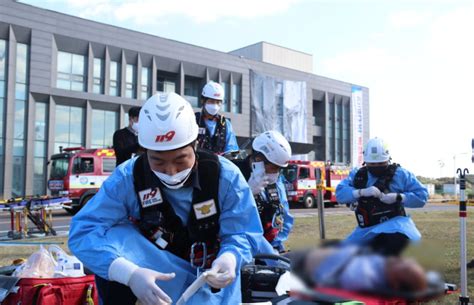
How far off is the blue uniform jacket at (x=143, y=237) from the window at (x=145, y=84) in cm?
3201

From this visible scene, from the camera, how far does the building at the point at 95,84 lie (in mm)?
27359

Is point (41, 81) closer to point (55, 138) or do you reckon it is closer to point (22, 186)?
point (55, 138)

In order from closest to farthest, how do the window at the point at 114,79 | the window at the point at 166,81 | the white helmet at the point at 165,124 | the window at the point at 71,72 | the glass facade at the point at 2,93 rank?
1. the white helmet at the point at 165,124
2. the glass facade at the point at 2,93
3. the window at the point at 71,72
4. the window at the point at 114,79
5. the window at the point at 166,81

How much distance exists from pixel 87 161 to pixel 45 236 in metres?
7.33

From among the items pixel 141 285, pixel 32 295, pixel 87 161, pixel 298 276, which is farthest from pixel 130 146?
pixel 87 161

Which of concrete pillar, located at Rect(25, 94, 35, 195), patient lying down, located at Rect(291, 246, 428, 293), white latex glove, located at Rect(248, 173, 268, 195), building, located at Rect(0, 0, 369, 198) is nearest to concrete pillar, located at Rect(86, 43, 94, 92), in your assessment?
building, located at Rect(0, 0, 369, 198)

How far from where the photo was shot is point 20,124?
27.6 metres

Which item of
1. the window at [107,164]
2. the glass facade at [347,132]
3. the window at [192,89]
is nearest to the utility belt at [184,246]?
the window at [107,164]

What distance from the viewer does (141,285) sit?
1.86 metres

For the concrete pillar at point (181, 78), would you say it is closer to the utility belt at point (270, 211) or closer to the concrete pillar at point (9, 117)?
the concrete pillar at point (9, 117)

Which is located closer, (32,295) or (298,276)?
(298,276)

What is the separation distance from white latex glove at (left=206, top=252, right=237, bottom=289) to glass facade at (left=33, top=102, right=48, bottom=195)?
2826 centimetres

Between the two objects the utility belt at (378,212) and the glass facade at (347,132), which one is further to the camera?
the glass facade at (347,132)

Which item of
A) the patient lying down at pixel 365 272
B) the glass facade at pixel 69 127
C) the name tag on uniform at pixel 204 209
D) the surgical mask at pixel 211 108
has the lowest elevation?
the name tag on uniform at pixel 204 209
